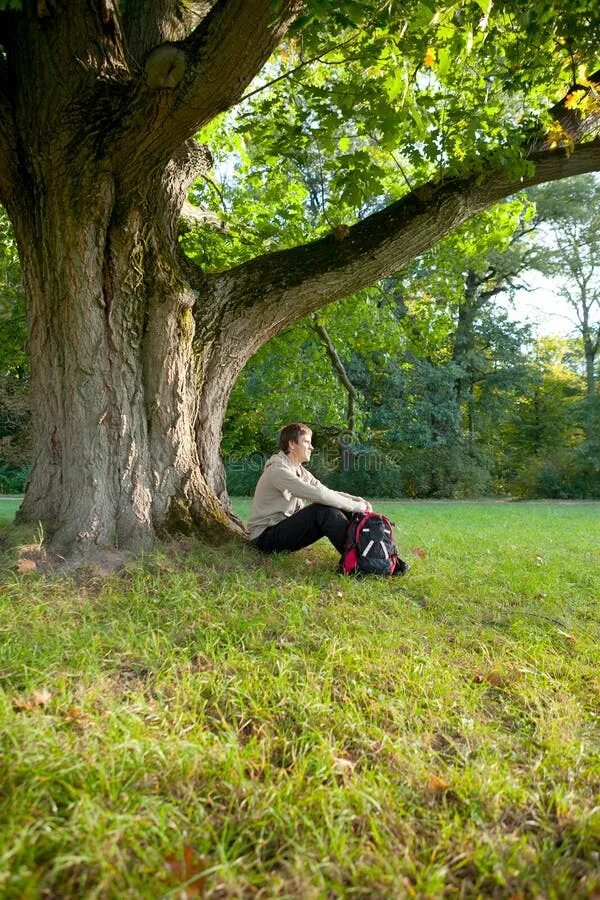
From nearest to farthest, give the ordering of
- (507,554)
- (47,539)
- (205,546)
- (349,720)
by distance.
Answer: (349,720), (47,539), (205,546), (507,554)

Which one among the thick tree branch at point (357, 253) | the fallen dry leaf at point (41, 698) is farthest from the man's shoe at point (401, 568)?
the fallen dry leaf at point (41, 698)

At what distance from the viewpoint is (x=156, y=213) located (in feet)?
17.3

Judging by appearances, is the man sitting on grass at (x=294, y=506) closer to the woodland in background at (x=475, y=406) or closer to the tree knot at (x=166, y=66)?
the tree knot at (x=166, y=66)

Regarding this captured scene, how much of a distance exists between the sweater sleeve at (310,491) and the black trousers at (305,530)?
93mm

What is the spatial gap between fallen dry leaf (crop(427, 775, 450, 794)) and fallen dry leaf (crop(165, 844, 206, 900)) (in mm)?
872

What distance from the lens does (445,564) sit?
6027 mm

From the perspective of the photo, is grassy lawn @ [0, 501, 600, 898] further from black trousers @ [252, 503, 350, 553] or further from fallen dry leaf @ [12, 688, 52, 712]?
black trousers @ [252, 503, 350, 553]

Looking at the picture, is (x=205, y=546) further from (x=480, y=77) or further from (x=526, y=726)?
(x=480, y=77)

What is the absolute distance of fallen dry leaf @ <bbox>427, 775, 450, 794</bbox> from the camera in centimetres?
217

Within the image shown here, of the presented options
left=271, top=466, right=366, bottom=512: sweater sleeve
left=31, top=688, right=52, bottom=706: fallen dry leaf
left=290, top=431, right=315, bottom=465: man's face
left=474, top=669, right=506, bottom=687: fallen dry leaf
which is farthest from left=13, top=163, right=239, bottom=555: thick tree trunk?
left=474, top=669, right=506, bottom=687: fallen dry leaf

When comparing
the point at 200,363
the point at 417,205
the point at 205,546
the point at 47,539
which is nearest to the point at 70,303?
the point at 200,363

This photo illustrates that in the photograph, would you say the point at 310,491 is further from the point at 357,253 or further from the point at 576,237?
the point at 576,237

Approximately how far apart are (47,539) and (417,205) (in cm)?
443

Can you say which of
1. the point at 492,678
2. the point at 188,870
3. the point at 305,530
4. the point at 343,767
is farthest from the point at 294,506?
the point at 188,870
